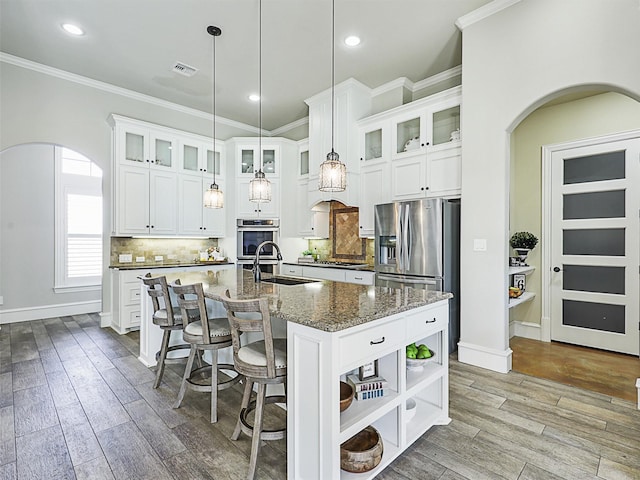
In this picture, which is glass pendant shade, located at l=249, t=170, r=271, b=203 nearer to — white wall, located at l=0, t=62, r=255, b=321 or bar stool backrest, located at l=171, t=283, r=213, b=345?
bar stool backrest, located at l=171, t=283, r=213, b=345

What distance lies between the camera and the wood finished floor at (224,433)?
1792 millimetres

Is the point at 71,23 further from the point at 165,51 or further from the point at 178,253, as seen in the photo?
the point at 178,253

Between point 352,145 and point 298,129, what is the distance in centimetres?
186

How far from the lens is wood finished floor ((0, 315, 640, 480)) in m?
1.79

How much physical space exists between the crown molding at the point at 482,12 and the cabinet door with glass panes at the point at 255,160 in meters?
3.20

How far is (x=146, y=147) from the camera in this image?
4832 mm

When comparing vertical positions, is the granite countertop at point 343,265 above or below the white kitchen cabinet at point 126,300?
above

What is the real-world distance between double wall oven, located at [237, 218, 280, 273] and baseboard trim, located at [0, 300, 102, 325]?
2.62m

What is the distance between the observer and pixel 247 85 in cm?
463

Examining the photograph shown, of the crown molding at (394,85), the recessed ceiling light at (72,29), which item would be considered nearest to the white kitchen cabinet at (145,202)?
the recessed ceiling light at (72,29)

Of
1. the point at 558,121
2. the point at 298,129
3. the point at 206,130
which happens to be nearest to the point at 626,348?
the point at 558,121

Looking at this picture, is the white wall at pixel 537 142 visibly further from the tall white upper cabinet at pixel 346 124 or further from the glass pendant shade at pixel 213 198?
the glass pendant shade at pixel 213 198

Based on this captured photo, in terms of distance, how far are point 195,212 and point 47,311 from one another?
108 inches

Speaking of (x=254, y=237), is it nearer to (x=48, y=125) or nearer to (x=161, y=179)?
(x=161, y=179)
